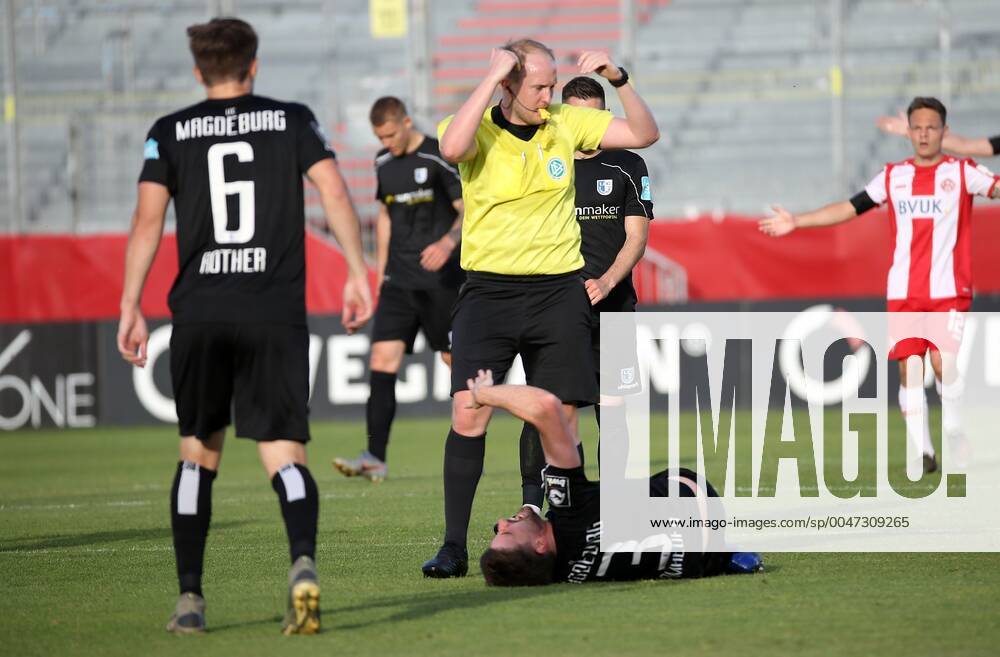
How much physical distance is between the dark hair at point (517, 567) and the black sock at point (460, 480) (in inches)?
15.9

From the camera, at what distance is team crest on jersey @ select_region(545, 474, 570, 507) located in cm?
657

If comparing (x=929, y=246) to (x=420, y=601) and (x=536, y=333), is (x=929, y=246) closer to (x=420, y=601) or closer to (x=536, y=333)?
(x=536, y=333)

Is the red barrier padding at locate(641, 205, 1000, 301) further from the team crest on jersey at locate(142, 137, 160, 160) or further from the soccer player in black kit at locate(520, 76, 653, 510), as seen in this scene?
the team crest on jersey at locate(142, 137, 160, 160)

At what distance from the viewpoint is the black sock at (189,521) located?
5.77m

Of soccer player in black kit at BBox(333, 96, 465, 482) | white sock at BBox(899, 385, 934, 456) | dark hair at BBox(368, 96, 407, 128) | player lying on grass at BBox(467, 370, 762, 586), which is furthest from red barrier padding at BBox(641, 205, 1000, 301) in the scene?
player lying on grass at BBox(467, 370, 762, 586)

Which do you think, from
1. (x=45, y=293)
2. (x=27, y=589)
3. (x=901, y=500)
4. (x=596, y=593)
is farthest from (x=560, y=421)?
(x=45, y=293)

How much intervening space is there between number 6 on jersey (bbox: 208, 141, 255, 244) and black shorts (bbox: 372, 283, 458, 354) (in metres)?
6.48

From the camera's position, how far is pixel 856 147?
73.9 ft

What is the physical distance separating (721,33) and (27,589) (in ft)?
64.7

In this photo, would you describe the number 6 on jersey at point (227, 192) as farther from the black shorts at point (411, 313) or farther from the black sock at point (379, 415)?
the black shorts at point (411, 313)

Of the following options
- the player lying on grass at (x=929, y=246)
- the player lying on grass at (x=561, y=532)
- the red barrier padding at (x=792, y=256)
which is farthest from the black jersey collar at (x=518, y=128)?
the red barrier padding at (x=792, y=256)

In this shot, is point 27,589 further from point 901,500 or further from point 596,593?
point 901,500

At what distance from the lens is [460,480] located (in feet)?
23.3

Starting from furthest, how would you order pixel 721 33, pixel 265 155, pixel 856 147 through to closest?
1. pixel 721 33
2. pixel 856 147
3. pixel 265 155
